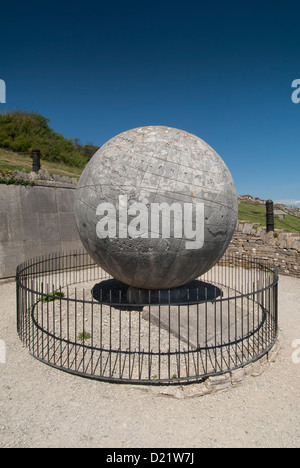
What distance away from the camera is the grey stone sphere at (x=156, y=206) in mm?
5047

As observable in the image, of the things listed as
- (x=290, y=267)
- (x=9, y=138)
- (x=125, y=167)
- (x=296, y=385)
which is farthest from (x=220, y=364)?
(x=9, y=138)

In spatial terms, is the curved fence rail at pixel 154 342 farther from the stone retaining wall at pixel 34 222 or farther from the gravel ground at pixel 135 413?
the stone retaining wall at pixel 34 222

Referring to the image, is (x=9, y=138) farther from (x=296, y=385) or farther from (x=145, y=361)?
(x=296, y=385)

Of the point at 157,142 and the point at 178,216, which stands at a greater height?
the point at 157,142

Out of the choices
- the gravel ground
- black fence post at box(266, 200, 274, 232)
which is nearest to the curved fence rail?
the gravel ground

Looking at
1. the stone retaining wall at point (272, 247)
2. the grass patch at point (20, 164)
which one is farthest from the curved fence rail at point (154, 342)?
the grass patch at point (20, 164)

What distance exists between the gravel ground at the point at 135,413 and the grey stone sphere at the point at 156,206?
223 centimetres

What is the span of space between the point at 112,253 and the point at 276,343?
12.5ft

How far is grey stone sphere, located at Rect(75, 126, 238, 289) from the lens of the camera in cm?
505

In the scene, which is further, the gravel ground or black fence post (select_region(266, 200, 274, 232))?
black fence post (select_region(266, 200, 274, 232))

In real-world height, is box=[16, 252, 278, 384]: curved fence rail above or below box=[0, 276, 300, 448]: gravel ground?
above

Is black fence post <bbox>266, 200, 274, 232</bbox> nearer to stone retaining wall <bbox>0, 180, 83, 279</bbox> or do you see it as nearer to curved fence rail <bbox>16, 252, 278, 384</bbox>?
curved fence rail <bbox>16, 252, 278, 384</bbox>

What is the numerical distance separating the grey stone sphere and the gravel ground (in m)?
2.23
